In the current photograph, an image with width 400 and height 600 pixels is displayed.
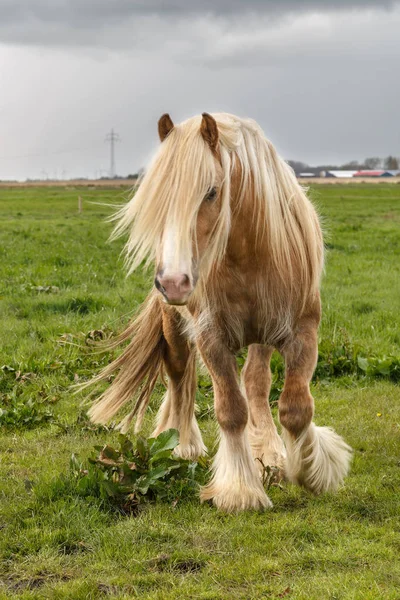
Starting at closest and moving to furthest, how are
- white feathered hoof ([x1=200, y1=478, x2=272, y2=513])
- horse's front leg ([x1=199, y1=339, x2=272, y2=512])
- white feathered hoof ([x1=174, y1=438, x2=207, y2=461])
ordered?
1. white feathered hoof ([x1=200, y1=478, x2=272, y2=513])
2. horse's front leg ([x1=199, y1=339, x2=272, y2=512])
3. white feathered hoof ([x1=174, y1=438, x2=207, y2=461])

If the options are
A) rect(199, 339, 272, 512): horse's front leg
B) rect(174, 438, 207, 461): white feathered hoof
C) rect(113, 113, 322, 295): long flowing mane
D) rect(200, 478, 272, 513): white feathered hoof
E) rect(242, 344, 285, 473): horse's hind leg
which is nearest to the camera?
rect(113, 113, 322, 295): long flowing mane

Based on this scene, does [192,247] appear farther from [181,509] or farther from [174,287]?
[181,509]

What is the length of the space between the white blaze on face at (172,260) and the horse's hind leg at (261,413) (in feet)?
6.08

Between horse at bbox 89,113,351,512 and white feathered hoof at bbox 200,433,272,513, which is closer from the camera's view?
horse at bbox 89,113,351,512

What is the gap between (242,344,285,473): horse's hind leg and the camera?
17.3ft

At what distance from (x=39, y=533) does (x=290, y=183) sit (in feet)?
7.77

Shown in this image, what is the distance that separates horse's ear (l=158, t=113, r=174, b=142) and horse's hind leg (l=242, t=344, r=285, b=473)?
193 centimetres

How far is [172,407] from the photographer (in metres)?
5.84

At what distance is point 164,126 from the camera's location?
4.18 meters

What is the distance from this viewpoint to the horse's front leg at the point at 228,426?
460cm

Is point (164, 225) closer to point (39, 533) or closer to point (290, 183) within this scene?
point (290, 183)

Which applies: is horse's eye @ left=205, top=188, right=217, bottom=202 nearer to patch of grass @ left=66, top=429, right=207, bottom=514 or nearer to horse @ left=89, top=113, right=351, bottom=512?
horse @ left=89, top=113, right=351, bottom=512

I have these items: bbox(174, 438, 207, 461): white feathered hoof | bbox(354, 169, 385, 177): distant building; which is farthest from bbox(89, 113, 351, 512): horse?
bbox(354, 169, 385, 177): distant building

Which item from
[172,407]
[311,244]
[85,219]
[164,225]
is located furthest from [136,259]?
[85,219]
